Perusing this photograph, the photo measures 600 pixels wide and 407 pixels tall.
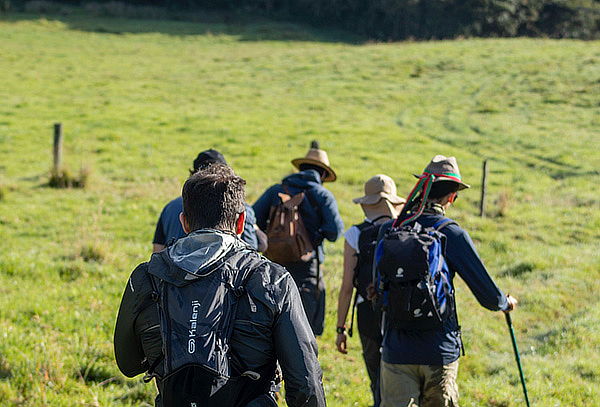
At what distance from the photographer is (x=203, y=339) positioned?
8.91ft

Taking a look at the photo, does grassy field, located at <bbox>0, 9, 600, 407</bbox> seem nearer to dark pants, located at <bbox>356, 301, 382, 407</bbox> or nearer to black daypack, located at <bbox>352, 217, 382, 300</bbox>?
dark pants, located at <bbox>356, 301, 382, 407</bbox>

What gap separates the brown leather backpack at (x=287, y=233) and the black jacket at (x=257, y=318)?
335 cm

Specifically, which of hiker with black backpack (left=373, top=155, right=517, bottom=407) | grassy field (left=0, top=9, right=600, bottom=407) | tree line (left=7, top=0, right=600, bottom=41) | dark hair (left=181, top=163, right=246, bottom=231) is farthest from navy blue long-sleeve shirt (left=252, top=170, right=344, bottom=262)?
tree line (left=7, top=0, right=600, bottom=41)

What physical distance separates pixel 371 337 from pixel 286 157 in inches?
534

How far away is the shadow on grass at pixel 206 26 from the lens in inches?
1865

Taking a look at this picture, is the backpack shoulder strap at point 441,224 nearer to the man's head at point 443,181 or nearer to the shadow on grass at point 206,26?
the man's head at point 443,181

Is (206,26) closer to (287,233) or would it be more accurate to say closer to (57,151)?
(57,151)

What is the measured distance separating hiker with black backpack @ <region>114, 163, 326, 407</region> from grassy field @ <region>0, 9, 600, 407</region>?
11.2 ft

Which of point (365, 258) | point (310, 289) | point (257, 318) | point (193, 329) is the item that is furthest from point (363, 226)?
point (193, 329)

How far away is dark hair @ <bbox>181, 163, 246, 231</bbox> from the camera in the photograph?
9.74ft

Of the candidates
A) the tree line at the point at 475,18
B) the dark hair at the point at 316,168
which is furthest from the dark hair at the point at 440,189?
the tree line at the point at 475,18

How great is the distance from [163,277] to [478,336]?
648 centimetres

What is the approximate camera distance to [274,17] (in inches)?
2384

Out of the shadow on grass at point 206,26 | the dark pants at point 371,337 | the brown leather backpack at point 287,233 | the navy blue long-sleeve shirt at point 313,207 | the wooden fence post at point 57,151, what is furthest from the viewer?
the shadow on grass at point 206,26
